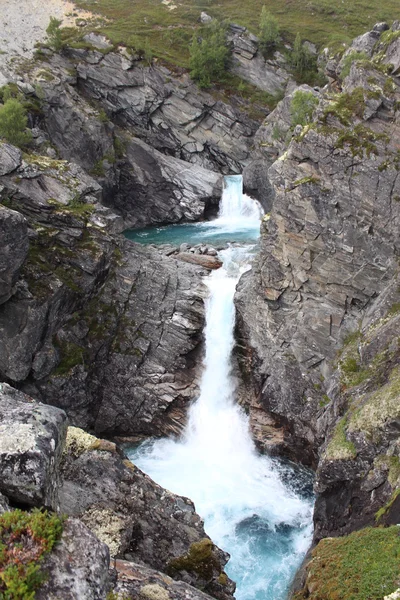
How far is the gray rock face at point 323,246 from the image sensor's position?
28984 millimetres

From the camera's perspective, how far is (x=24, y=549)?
813 centimetres

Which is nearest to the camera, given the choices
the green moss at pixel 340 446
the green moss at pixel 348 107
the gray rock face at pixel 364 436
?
the gray rock face at pixel 364 436

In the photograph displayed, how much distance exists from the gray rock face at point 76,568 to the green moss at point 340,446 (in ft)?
52.5

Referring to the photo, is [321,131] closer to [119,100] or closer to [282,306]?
[282,306]

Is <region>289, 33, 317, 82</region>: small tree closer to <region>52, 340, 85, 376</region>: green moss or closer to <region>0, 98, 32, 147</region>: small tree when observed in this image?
<region>0, 98, 32, 147</region>: small tree

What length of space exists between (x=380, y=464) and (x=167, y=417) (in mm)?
17223

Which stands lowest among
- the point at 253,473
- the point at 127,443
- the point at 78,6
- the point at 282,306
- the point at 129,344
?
the point at 127,443

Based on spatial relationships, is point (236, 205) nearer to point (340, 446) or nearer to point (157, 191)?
point (157, 191)

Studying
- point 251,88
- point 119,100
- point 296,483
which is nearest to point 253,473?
point 296,483

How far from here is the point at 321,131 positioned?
30.1m

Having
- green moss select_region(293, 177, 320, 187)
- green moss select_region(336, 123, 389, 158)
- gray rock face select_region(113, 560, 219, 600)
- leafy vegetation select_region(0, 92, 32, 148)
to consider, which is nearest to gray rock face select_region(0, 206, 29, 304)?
green moss select_region(293, 177, 320, 187)

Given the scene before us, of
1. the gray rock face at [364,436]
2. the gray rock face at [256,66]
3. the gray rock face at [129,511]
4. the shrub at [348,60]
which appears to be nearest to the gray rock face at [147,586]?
the gray rock face at [129,511]

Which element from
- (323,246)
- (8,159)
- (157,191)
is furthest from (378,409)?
(157,191)

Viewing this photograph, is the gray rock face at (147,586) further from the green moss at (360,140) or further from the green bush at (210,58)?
the green bush at (210,58)
